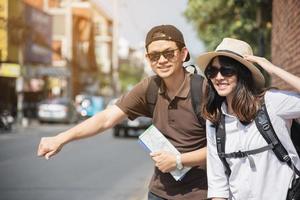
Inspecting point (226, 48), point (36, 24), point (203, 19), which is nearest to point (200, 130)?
point (226, 48)

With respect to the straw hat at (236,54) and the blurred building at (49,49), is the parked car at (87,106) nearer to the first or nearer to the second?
the straw hat at (236,54)

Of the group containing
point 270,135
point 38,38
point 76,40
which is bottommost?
point 76,40

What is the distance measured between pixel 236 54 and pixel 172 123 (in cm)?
58

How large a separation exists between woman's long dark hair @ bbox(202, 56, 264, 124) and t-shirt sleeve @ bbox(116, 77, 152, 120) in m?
0.45

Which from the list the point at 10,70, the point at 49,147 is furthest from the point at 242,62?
the point at 10,70

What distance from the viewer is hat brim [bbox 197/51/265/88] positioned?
115 inches

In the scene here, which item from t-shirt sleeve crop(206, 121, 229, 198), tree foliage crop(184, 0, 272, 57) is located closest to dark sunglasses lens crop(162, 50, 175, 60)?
t-shirt sleeve crop(206, 121, 229, 198)

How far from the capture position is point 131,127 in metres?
22.4

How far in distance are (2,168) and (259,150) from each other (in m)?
10.2

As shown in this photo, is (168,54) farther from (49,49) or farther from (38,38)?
(49,49)

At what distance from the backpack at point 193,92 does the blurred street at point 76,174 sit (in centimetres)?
568

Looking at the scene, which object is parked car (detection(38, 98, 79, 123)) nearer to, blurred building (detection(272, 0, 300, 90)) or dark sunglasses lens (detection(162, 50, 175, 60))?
blurred building (detection(272, 0, 300, 90))

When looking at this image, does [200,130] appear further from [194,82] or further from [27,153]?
[27,153]

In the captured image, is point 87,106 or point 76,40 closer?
point 87,106
